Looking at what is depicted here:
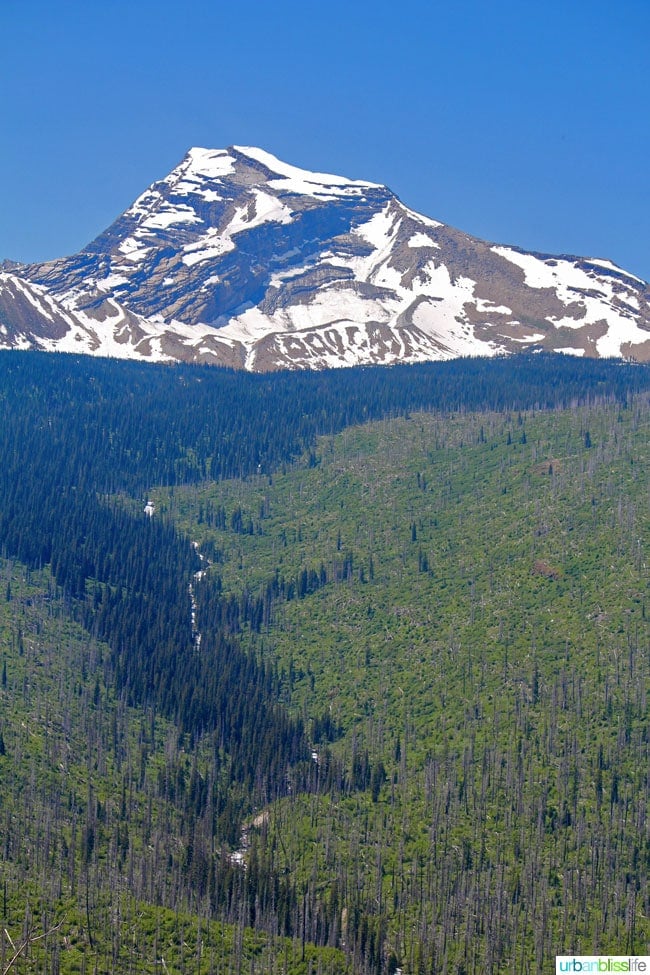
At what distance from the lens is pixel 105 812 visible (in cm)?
17675

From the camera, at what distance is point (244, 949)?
148500 millimetres

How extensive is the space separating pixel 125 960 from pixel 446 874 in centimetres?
4817

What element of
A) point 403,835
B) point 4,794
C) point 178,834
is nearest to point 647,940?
point 403,835

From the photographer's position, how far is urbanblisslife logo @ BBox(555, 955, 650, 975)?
5034 inches

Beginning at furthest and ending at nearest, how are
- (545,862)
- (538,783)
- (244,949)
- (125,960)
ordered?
1. (538,783)
2. (545,862)
3. (244,949)
4. (125,960)

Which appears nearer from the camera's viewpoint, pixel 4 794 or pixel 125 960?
pixel 125 960

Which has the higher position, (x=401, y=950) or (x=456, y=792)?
(x=456, y=792)

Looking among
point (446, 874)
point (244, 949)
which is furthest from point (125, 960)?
point (446, 874)

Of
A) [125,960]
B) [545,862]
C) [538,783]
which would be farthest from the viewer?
[538,783]

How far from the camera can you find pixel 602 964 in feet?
439

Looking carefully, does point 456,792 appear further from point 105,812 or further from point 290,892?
point 105,812

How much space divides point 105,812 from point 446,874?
43855mm

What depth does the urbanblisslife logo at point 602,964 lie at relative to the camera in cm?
12788

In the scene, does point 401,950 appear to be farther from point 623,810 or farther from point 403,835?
point 623,810
